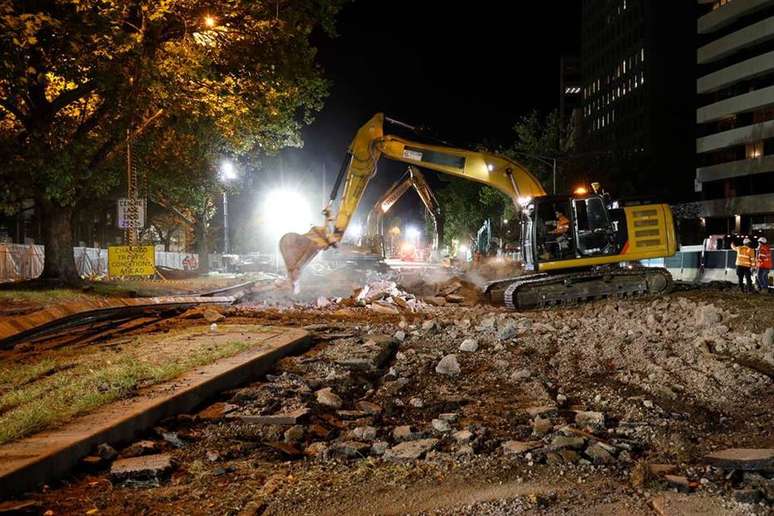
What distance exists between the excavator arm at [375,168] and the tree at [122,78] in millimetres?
2701

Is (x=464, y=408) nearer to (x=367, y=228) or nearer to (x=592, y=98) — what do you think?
(x=367, y=228)

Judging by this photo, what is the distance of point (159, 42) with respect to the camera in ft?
49.7

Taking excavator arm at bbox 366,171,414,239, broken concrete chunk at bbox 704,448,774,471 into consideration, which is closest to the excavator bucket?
broken concrete chunk at bbox 704,448,774,471

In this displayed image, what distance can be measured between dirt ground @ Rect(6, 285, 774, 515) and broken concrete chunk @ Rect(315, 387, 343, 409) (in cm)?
2

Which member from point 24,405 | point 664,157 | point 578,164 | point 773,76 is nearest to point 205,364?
point 24,405

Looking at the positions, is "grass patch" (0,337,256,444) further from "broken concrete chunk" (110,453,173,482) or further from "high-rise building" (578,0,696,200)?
"high-rise building" (578,0,696,200)

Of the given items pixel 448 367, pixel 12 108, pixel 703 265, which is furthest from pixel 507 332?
pixel 703 265

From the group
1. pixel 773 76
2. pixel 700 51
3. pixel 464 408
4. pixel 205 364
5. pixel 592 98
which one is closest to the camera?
pixel 464 408

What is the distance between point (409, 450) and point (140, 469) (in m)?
2.13

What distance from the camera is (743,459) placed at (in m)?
4.76

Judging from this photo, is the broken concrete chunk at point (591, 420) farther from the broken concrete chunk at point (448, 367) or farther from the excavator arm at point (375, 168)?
the excavator arm at point (375, 168)

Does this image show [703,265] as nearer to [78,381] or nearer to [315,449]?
[315,449]

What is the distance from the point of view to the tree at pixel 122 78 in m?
13.0

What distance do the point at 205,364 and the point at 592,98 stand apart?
336ft
